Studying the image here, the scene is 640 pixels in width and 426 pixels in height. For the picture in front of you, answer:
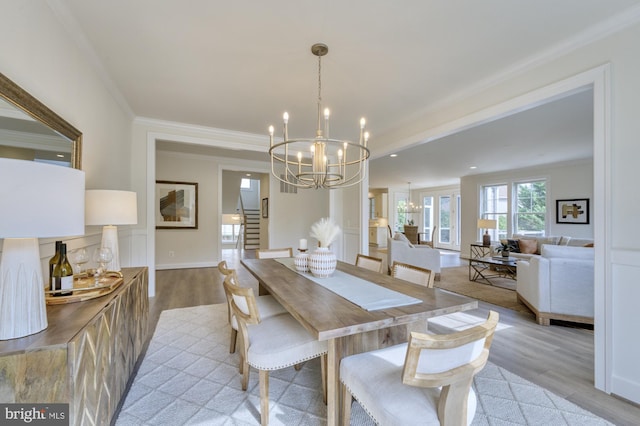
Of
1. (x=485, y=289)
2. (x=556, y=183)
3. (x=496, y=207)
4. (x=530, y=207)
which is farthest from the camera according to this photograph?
(x=496, y=207)

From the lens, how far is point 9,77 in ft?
4.51

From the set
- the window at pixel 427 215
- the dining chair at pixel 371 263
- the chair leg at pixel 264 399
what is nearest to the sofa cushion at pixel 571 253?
the dining chair at pixel 371 263

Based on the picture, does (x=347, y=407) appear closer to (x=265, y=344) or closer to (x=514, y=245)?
(x=265, y=344)

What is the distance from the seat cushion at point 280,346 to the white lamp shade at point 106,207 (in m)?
1.38

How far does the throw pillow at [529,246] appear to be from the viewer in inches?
237

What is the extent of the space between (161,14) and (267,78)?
986 millimetres

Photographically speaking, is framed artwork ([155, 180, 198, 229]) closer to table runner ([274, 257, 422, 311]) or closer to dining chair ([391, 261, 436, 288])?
table runner ([274, 257, 422, 311])

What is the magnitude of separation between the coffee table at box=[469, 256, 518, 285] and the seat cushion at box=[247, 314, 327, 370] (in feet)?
14.5

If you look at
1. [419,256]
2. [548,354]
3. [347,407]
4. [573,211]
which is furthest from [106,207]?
[573,211]

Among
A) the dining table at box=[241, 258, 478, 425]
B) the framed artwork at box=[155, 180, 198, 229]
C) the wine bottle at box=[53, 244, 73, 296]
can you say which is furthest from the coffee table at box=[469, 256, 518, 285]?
the framed artwork at box=[155, 180, 198, 229]

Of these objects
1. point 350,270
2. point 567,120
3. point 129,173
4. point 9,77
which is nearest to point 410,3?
point 350,270

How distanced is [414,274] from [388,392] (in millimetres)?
1137

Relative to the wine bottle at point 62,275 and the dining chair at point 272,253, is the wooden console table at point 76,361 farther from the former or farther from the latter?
the dining chair at point 272,253

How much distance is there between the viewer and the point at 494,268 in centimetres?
564
